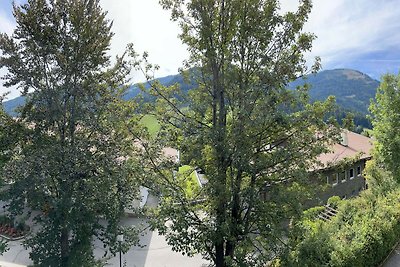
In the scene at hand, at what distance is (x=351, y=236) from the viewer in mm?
12930

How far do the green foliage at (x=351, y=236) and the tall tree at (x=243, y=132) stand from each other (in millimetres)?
992

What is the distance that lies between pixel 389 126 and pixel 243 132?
15.5 metres

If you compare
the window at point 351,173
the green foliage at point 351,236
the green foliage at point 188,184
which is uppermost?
the green foliage at point 188,184

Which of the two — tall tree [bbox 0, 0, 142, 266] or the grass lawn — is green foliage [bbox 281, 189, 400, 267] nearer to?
the grass lawn

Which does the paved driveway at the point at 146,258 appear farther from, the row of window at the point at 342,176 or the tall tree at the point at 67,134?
the row of window at the point at 342,176

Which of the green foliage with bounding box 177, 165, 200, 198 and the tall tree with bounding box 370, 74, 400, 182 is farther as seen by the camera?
the tall tree with bounding box 370, 74, 400, 182

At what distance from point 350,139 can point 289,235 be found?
28821mm

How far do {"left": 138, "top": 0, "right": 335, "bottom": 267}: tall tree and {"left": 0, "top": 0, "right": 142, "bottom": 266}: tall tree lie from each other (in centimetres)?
223

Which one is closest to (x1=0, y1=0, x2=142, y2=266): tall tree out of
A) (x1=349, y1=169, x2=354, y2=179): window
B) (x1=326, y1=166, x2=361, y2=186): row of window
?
(x1=326, y1=166, x2=361, y2=186): row of window

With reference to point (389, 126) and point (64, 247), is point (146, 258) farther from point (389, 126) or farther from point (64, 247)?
point (389, 126)

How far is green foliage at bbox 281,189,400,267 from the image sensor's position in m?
9.36

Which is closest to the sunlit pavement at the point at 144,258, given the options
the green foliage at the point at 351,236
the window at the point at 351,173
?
the green foliage at the point at 351,236

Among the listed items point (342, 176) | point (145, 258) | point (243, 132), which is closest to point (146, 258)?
point (145, 258)

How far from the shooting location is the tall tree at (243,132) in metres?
8.28
